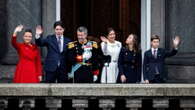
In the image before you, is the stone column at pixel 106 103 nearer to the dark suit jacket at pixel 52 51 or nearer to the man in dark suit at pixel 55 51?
the man in dark suit at pixel 55 51

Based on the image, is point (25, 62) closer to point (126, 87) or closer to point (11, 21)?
point (11, 21)

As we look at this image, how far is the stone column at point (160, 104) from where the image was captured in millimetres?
4711

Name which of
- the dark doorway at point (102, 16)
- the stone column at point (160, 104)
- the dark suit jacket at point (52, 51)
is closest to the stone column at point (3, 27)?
the dark doorway at point (102, 16)

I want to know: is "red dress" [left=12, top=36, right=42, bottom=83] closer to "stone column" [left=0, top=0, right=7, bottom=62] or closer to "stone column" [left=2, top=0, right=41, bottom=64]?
"stone column" [left=2, top=0, right=41, bottom=64]

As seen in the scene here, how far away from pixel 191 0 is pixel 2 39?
3.67 m

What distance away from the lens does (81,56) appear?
7.91 meters

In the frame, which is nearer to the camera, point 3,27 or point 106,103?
point 106,103

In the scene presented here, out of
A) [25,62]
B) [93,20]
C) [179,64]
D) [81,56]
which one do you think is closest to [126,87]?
[81,56]

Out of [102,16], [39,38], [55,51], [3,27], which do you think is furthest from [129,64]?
[102,16]

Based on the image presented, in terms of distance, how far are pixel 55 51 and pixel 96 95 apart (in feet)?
14.9

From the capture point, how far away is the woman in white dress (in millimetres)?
9477

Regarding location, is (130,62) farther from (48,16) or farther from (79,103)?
(79,103)

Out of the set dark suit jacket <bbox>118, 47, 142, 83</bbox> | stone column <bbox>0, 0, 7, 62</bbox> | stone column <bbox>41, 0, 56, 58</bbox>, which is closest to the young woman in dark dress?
dark suit jacket <bbox>118, 47, 142, 83</bbox>

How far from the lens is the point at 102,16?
13.7m
